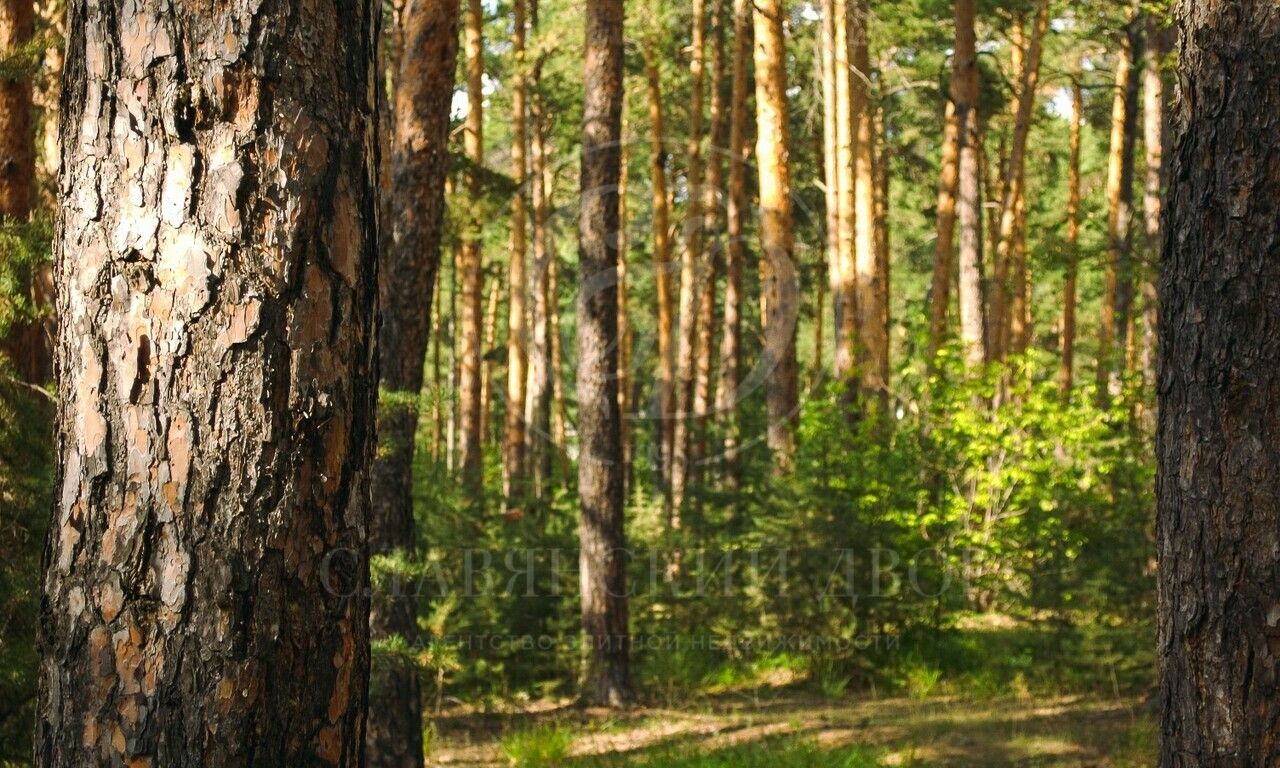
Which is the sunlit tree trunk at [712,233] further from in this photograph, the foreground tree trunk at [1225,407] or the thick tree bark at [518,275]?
the foreground tree trunk at [1225,407]

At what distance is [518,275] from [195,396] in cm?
1922

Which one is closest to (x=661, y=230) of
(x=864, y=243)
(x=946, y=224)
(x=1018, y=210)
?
(x=946, y=224)

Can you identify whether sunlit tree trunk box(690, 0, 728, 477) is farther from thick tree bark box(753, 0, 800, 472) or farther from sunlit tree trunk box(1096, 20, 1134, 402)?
sunlit tree trunk box(1096, 20, 1134, 402)

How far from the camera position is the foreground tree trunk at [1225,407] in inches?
136

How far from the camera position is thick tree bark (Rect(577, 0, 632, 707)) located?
35.9ft

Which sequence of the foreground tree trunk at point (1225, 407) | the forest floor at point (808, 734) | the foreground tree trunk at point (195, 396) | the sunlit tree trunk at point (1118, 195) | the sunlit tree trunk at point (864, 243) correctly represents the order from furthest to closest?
the sunlit tree trunk at point (1118, 195)
the sunlit tree trunk at point (864, 243)
the forest floor at point (808, 734)
the foreground tree trunk at point (1225, 407)
the foreground tree trunk at point (195, 396)

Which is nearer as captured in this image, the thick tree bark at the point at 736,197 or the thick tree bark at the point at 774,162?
the thick tree bark at the point at 774,162

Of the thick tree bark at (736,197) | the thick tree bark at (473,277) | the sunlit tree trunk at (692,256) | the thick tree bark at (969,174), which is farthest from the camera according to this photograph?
the sunlit tree trunk at (692,256)

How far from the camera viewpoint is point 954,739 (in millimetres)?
9039

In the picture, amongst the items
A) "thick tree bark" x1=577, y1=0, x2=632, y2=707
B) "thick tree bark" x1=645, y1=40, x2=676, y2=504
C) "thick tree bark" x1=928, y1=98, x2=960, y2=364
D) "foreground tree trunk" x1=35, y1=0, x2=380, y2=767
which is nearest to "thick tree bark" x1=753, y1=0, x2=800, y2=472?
"thick tree bark" x1=577, y1=0, x2=632, y2=707

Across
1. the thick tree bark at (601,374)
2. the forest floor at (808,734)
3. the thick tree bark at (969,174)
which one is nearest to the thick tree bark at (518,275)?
the thick tree bark at (969,174)

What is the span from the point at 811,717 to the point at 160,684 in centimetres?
901

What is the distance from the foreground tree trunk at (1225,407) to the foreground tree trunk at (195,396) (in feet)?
7.93

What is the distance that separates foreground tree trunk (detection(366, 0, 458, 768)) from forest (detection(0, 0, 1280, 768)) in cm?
3
